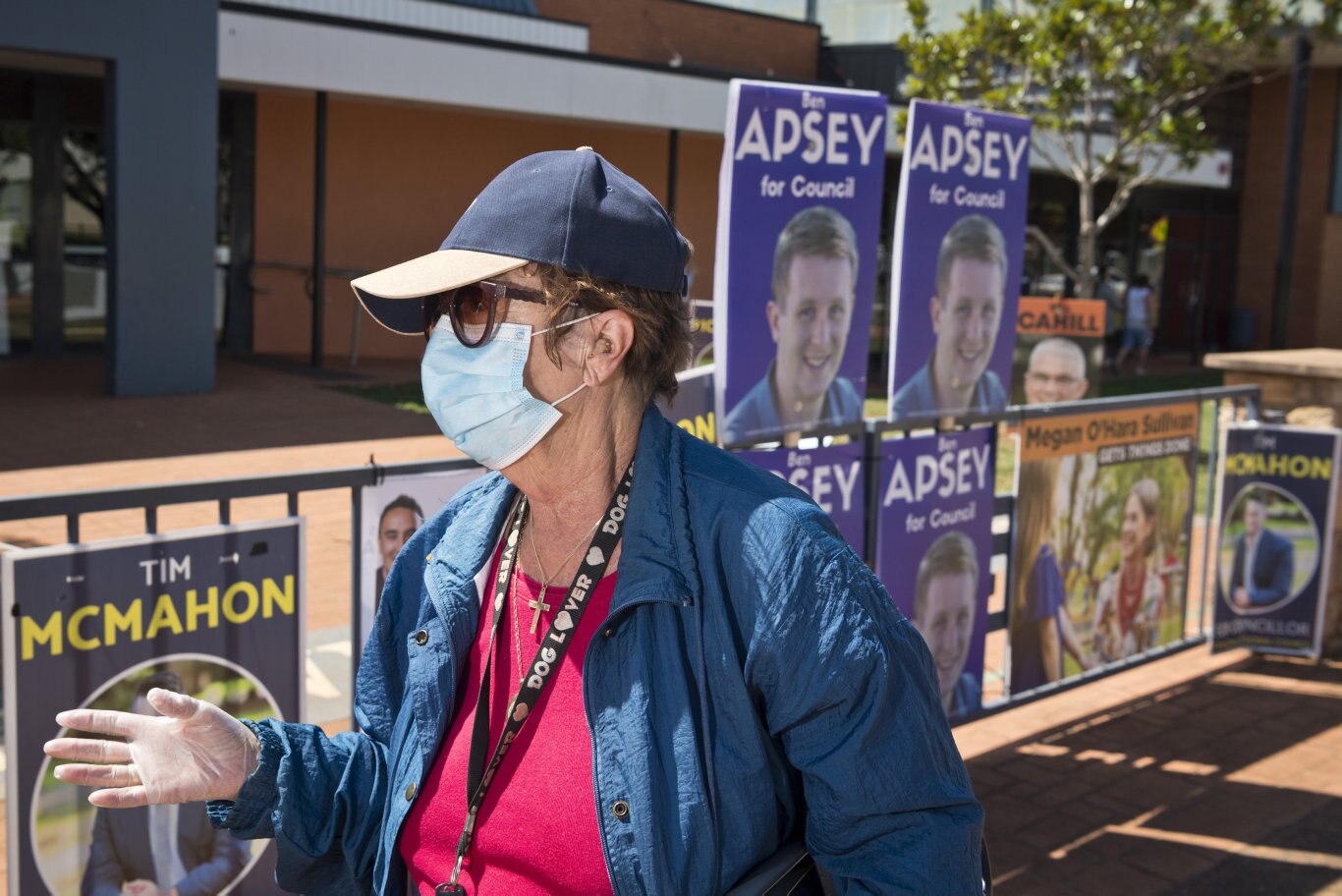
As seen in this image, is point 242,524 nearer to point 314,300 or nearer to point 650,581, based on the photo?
point 650,581

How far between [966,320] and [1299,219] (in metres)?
28.1

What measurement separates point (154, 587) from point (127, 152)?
1156cm

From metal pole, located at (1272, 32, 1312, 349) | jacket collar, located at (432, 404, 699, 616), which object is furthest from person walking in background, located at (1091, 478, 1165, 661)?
metal pole, located at (1272, 32, 1312, 349)

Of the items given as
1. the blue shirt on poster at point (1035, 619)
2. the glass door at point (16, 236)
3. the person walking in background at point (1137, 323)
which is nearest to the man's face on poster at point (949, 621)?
the blue shirt on poster at point (1035, 619)

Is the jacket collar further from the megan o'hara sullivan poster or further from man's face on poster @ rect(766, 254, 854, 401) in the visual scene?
the megan o'hara sullivan poster

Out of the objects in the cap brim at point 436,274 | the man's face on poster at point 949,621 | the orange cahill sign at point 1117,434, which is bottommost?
the man's face on poster at point 949,621

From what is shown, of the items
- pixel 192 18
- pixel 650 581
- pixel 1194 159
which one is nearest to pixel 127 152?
pixel 192 18

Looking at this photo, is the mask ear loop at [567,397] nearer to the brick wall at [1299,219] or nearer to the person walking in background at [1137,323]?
the person walking in background at [1137,323]

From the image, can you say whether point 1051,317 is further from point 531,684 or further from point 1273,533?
point 531,684

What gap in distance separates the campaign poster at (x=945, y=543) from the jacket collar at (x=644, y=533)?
9.88 ft

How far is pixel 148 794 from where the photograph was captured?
6.11 feet

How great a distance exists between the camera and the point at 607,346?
6.37 ft

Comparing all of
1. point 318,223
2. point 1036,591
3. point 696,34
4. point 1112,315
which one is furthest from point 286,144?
point 1036,591

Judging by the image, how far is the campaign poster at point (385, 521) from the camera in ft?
11.9
